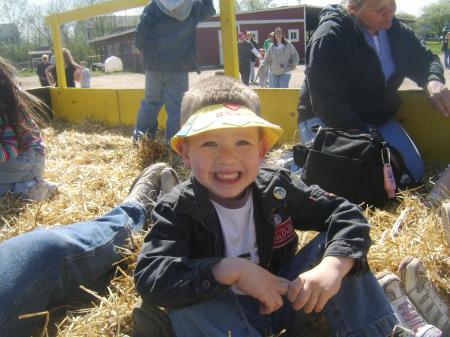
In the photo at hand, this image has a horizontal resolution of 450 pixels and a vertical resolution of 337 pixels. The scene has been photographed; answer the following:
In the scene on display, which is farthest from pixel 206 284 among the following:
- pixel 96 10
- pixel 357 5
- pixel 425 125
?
pixel 96 10

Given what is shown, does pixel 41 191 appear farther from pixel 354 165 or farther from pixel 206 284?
pixel 206 284

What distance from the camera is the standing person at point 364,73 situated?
3057 mm

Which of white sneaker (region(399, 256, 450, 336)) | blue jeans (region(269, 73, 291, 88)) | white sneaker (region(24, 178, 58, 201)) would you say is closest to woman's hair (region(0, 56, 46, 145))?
white sneaker (region(24, 178, 58, 201))

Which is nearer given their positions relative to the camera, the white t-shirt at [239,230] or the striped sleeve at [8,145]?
the white t-shirt at [239,230]

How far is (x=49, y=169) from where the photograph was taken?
4.18 m

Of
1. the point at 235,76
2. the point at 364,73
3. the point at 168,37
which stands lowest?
the point at 235,76

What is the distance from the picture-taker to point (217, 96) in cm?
163

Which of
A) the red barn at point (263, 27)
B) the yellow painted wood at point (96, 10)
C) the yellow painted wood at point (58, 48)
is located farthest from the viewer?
the red barn at point (263, 27)

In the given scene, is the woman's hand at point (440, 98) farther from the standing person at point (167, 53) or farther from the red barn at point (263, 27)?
the red barn at point (263, 27)

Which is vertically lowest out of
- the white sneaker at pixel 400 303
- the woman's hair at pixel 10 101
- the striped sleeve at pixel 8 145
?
the white sneaker at pixel 400 303

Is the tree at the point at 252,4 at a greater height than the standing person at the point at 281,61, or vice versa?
the tree at the point at 252,4

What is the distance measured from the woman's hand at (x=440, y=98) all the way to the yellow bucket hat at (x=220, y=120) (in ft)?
6.52

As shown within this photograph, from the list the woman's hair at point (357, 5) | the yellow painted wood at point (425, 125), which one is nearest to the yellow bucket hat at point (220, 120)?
the woman's hair at point (357, 5)

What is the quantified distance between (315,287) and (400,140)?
6.61 ft
